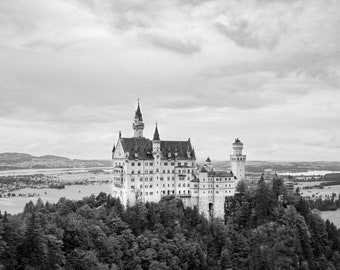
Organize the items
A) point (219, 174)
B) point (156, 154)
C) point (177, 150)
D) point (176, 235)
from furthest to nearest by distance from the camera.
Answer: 1. point (177, 150)
2. point (219, 174)
3. point (156, 154)
4. point (176, 235)

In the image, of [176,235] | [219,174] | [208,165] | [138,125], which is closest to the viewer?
[176,235]

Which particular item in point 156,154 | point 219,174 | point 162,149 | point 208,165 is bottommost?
point 219,174

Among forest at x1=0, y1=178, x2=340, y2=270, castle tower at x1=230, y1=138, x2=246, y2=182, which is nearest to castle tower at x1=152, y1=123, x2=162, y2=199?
forest at x1=0, y1=178, x2=340, y2=270

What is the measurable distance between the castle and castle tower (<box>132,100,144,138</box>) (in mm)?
2681

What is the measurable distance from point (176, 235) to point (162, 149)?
2064 centimetres

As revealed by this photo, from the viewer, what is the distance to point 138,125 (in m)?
100

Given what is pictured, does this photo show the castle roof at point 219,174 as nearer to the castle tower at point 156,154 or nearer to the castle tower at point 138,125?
the castle tower at point 156,154

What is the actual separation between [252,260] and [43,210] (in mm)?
39658

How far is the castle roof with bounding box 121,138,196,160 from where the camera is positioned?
303 feet

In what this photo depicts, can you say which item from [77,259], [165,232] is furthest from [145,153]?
[77,259]

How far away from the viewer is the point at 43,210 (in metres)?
83.9

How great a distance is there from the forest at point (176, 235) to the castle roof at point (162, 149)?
9.71m

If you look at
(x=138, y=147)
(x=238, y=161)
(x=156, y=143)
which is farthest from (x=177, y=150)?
(x=238, y=161)

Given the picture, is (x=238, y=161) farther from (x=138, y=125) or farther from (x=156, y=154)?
(x=138, y=125)
